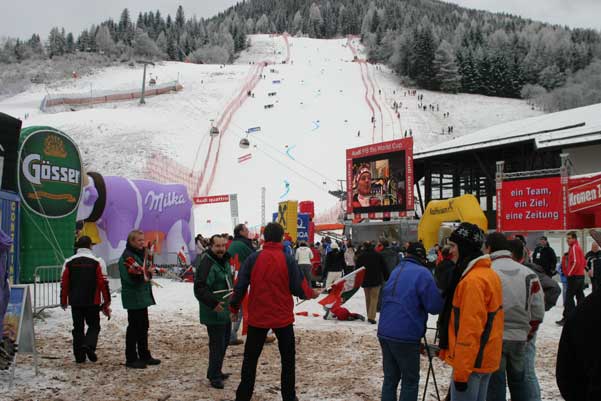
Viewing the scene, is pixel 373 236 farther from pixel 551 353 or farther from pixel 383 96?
pixel 383 96

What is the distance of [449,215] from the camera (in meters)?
14.9

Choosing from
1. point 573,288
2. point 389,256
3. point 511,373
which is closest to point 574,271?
point 573,288

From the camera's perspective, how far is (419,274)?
4191mm

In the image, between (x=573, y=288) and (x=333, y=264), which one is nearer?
(x=573, y=288)

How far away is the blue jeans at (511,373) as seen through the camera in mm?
4070

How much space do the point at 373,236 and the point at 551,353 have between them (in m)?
19.3

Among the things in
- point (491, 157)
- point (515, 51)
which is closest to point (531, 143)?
point (491, 157)

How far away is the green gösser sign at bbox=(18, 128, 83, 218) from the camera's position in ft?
38.4

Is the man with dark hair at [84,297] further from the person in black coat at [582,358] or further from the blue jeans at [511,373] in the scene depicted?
the person in black coat at [582,358]

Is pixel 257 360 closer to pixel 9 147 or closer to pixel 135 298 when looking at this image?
pixel 135 298

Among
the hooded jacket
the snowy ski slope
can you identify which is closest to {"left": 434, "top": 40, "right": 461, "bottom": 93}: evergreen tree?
the snowy ski slope

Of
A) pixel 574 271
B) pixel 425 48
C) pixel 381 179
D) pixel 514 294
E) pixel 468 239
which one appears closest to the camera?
pixel 468 239

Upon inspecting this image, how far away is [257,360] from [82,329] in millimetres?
2825

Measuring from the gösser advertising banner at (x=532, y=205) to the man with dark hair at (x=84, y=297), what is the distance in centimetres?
1177
